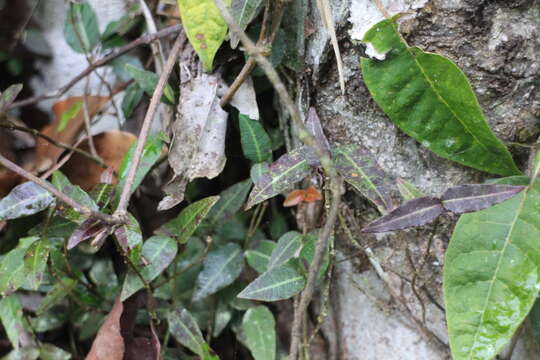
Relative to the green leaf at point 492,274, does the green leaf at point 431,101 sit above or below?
above

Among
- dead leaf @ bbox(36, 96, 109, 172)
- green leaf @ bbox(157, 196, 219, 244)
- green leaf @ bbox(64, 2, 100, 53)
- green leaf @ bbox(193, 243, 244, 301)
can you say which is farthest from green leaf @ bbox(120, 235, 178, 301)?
green leaf @ bbox(64, 2, 100, 53)

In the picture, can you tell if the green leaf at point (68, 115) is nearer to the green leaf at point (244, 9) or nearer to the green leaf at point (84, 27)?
the green leaf at point (84, 27)

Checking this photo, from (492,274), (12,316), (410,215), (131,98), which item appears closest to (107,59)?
(131,98)

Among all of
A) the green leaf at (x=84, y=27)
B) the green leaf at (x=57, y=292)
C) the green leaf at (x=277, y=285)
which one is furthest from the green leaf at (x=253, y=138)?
the green leaf at (x=84, y=27)

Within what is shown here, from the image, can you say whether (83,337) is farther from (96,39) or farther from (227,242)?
(96,39)

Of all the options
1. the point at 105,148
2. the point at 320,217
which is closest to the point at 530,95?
the point at 320,217
